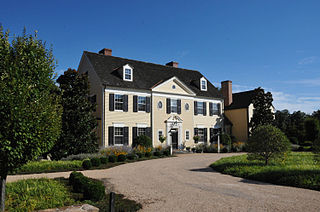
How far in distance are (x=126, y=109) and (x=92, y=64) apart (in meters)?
5.03

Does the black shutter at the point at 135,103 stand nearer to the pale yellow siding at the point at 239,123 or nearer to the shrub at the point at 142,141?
the shrub at the point at 142,141

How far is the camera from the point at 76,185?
28.9 feet

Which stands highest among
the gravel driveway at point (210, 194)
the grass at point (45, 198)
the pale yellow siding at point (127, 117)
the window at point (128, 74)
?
the window at point (128, 74)

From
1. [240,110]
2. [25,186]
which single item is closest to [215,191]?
[25,186]

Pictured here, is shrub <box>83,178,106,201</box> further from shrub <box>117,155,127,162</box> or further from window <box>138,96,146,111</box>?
window <box>138,96,146,111</box>

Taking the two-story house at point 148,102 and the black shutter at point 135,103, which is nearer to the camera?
the two-story house at point 148,102

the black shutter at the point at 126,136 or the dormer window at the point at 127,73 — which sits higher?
the dormer window at the point at 127,73

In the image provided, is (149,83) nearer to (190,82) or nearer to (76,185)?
(190,82)

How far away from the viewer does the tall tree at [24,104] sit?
6.15 meters

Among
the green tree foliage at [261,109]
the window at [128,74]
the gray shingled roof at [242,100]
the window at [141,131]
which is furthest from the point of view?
the gray shingled roof at [242,100]

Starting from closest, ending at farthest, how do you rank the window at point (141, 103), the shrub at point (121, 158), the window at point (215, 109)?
the shrub at point (121, 158) → the window at point (141, 103) → the window at point (215, 109)

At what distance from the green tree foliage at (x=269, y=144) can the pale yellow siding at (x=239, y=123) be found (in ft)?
62.9

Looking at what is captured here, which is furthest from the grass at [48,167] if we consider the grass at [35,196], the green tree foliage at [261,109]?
the green tree foliage at [261,109]

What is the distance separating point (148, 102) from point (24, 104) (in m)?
19.5
